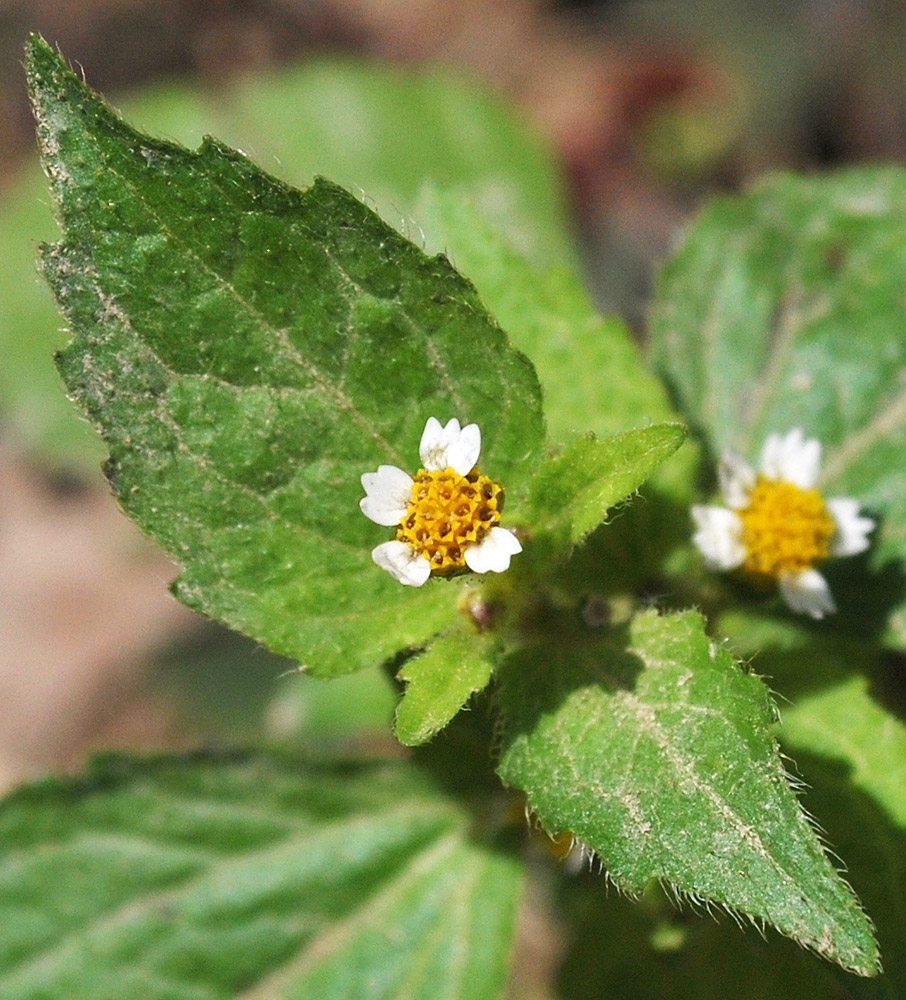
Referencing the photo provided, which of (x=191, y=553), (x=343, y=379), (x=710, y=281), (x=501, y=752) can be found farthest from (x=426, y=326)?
(x=710, y=281)

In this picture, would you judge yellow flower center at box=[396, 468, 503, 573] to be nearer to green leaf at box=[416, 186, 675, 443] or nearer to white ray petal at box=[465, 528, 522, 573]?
white ray petal at box=[465, 528, 522, 573]

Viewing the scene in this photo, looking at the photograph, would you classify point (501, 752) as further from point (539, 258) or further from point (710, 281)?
point (539, 258)

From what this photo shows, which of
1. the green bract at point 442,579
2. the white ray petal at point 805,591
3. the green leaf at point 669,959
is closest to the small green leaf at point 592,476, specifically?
the green bract at point 442,579

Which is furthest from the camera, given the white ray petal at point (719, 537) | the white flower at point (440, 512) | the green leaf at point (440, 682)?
the white ray petal at point (719, 537)

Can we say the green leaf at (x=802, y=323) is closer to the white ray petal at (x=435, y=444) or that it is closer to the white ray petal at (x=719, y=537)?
the white ray petal at (x=719, y=537)

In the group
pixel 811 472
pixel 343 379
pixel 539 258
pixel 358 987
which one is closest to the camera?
pixel 343 379

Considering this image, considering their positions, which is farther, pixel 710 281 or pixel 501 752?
pixel 710 281

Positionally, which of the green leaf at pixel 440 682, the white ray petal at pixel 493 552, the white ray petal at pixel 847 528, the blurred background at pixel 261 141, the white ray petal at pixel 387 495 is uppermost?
the blurred background at pixel 261 141
